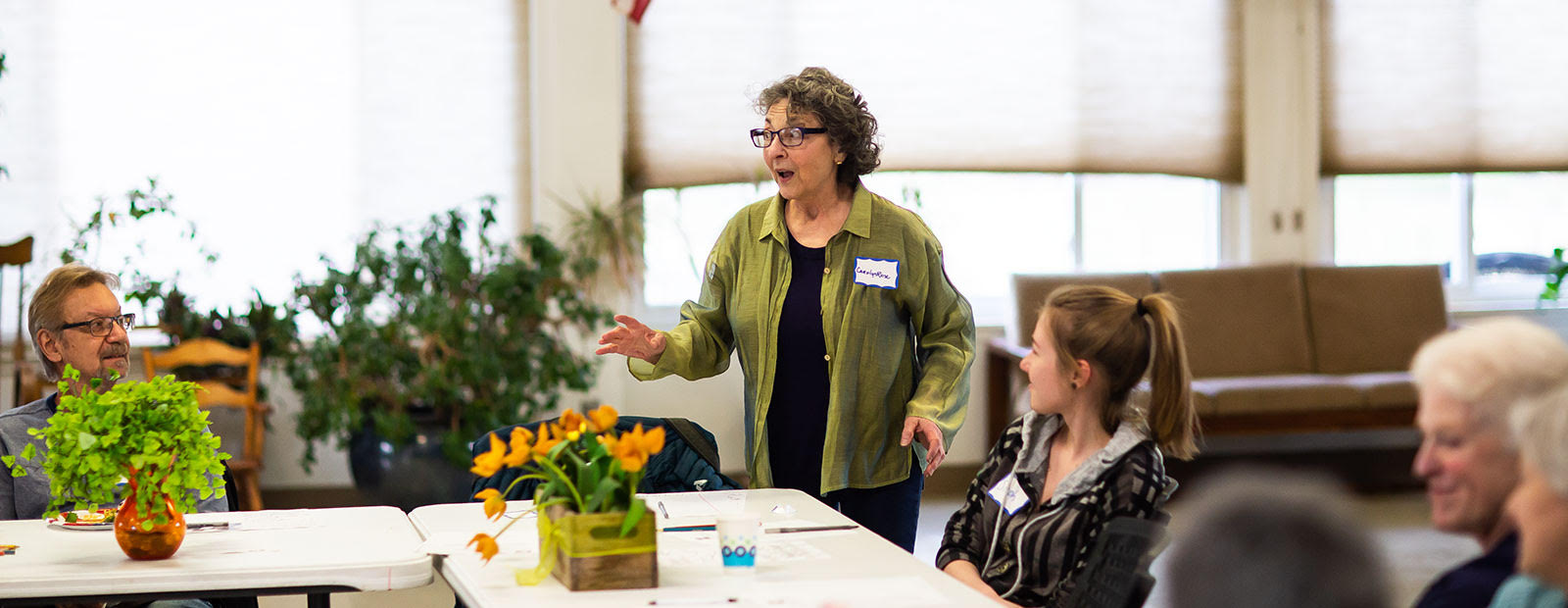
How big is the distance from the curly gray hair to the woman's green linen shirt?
3.0 inches

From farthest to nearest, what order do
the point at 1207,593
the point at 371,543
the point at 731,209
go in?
1. the point at 731,209
2. the point at 371,543
3. the point at 1207,593

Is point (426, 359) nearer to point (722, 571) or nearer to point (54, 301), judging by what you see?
point (54, 301)

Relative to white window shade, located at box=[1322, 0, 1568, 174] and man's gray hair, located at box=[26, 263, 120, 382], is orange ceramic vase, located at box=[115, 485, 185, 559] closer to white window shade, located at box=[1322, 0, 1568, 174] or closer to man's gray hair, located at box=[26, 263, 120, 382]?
man's gray hair, located at box=[26, 263, 120, 382]

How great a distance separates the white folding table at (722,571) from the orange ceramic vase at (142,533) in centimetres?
39

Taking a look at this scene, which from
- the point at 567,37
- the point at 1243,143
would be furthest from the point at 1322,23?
the point at 567,37

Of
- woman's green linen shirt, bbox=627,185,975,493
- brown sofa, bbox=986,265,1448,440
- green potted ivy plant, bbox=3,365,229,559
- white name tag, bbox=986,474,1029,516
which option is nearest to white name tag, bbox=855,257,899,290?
woman's green linen shirt, bbox=627,185,975,493

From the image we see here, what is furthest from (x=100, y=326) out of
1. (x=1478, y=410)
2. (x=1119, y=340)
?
(x=1478, y=410)

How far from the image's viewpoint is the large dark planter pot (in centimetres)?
522

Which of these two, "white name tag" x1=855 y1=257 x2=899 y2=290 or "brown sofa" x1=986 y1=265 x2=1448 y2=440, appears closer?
"white name tag" x1=855 y1=257 x2=899 y2=290

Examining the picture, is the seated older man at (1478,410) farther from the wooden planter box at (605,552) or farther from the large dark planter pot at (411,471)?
the large dark planter pot at (411,471)

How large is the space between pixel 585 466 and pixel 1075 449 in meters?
0.89

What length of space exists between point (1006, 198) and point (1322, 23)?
182 centimetres

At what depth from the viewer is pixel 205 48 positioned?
5.98 meters

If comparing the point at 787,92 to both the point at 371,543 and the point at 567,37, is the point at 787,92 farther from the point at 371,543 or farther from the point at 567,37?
the point at 567,37
